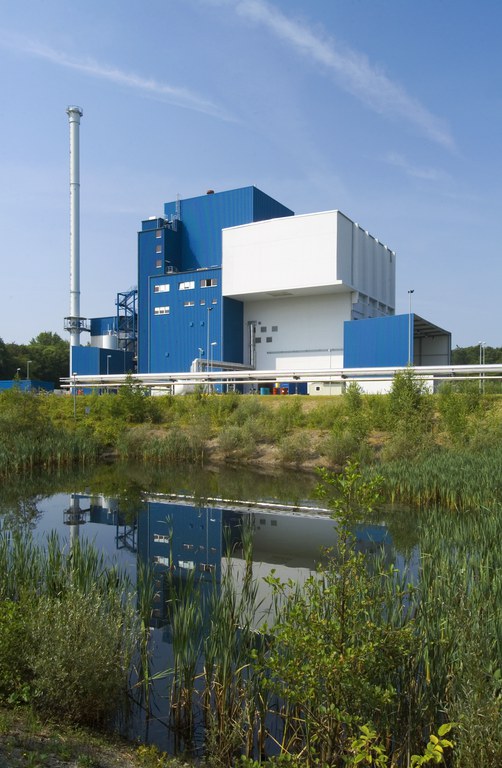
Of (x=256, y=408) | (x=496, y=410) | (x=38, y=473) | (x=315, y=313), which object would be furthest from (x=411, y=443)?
(x=315, y=313)

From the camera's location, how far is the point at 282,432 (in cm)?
2612

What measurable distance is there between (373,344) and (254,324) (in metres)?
11.0

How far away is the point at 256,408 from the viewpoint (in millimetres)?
28578

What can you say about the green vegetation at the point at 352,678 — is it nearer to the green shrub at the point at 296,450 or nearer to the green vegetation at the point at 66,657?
the green vegetation at the point at 66,657

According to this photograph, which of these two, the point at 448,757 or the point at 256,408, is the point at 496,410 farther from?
the point at 448,757

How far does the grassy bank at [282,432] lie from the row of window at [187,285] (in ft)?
48.1

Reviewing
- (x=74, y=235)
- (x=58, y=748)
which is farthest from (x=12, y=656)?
(x=74, y=235)

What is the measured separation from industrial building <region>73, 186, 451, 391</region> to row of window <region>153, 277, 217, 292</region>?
85 mm

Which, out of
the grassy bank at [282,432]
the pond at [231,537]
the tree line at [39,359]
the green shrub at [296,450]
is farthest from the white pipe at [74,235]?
the green shrub at [296,450]

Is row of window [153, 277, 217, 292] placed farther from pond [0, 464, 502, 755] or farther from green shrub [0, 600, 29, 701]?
green shrub [0, 600, 29, 701]

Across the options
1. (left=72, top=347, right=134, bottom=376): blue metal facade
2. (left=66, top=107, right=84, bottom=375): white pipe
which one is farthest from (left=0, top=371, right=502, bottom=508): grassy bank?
(left=66, top=107, right=84, bottom=375): white pipe

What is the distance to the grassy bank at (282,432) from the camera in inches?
783

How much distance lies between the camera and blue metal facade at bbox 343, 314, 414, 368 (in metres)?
35.9

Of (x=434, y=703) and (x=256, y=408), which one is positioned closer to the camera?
(x=434, y=703)
